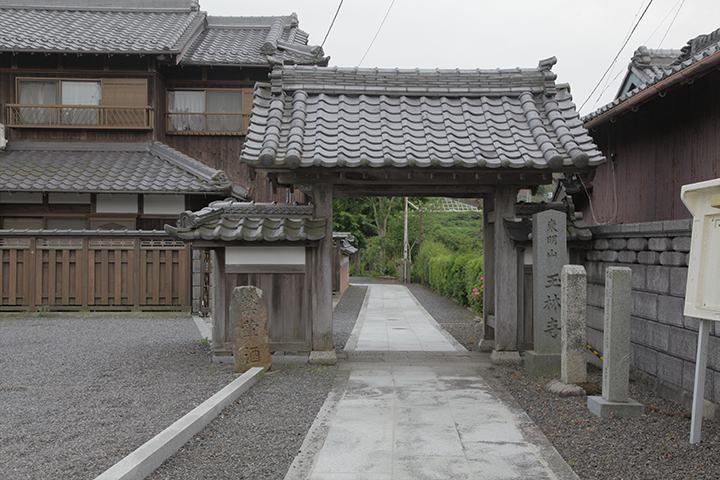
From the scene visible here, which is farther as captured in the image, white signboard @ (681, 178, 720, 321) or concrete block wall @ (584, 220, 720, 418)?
concrete block wall @ (584, 220, 720, 418)

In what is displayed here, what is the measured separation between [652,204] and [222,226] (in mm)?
8016

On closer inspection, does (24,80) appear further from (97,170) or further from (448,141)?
(448,141)

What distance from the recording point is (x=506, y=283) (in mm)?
8555

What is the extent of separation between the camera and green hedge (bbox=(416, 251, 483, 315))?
17.1 m

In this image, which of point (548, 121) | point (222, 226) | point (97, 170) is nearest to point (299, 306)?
point (222, 226)

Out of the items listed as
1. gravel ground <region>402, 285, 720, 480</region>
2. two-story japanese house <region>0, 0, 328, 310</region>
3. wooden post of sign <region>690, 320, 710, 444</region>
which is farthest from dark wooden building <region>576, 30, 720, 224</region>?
two-story japanese house <region>0, 0, 328, 310</region>

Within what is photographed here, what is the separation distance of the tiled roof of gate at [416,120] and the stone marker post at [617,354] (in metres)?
2.28

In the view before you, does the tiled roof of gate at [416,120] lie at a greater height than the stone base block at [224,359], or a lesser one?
greater

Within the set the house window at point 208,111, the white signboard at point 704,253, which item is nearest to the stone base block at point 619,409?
the white signboard at point 704,253

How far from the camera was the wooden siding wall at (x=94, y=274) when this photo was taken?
14188 mm

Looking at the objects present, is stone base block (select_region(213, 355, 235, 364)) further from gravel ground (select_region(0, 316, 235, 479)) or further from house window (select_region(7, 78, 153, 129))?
house window (select_region(7, 78, 153, 129))

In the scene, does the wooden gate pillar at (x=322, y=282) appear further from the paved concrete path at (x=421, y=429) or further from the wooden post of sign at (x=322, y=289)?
the paved concrete path at (x=421, y=429)

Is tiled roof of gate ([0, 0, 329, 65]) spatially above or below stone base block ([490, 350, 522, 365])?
above

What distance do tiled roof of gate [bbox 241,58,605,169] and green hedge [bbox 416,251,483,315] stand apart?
852 centimetres
